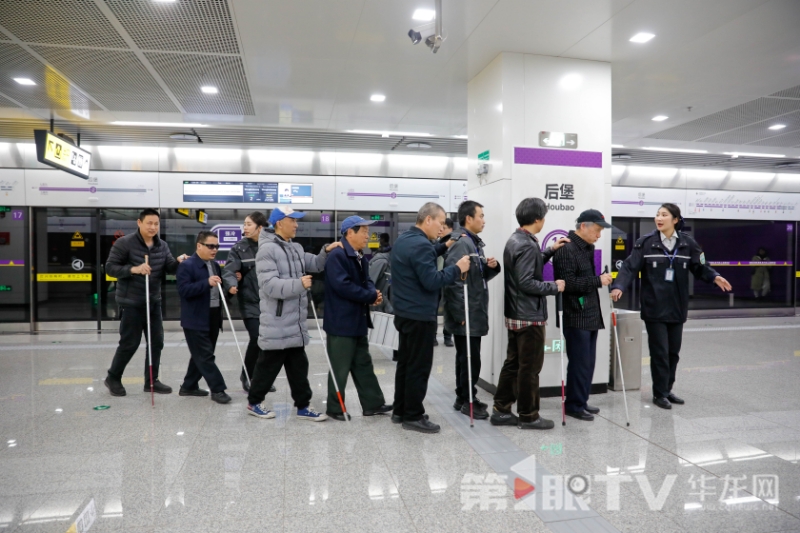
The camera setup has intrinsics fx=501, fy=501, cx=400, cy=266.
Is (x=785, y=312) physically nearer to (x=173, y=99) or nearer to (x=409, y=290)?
(x=409, y=290)

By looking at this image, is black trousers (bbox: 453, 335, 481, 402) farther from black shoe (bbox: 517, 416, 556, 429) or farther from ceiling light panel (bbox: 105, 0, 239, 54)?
ceiling light panel (bbox: 105, 0, 239, 54)

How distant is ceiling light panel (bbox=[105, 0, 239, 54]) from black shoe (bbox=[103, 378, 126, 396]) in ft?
10.6

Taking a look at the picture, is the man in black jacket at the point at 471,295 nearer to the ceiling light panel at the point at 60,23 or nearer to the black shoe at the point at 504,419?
the black shoe at the point at 504,419

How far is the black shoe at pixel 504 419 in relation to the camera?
158 inches

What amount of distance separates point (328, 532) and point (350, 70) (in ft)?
15.0

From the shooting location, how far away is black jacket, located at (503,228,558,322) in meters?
3.79

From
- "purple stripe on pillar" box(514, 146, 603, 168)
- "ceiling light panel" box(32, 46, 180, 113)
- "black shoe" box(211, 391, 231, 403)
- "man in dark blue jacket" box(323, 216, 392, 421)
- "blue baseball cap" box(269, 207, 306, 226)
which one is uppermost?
"ceiling light panel" box(32, 46, 180, 113)

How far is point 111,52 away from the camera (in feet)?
15.9

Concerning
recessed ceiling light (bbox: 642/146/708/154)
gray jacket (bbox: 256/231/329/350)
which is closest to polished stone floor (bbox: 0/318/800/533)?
gray jacket (bbox: 256/231/329/350)

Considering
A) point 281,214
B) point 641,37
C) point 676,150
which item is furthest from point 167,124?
point 676,150

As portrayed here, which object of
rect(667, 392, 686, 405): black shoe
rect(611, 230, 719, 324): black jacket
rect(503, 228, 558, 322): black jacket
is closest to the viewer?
rect(503, 228, 558, 322): black jacket

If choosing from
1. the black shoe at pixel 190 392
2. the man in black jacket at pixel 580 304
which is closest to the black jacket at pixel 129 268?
the black shoe at pixel 190 392

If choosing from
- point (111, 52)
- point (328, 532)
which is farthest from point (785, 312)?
point (111, 52)

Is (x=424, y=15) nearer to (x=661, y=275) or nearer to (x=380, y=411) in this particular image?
(x=661, y=275)
